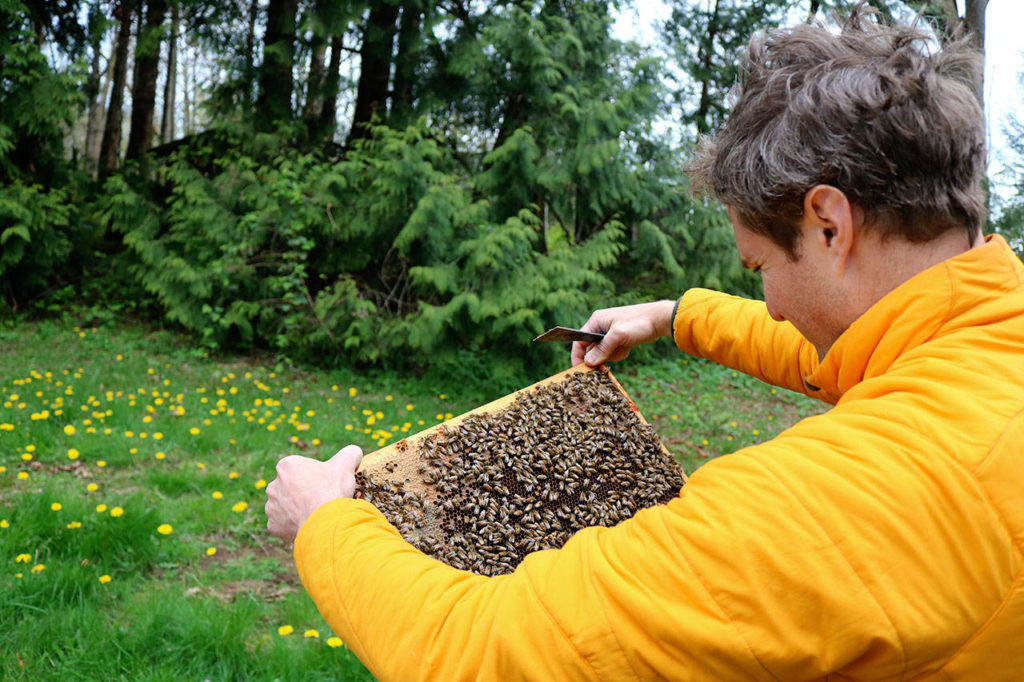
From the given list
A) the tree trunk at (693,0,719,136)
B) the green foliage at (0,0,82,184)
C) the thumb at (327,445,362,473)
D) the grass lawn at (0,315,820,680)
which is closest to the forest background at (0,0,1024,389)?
the green foliage at (0,0,82,184)

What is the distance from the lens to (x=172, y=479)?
462 cm

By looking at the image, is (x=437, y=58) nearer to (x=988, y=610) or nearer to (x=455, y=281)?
(x=455, y=281)

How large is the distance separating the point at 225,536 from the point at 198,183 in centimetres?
549

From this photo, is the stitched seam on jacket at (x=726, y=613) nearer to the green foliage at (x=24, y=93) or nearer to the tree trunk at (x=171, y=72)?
the green foliage at (x=24, y=93)

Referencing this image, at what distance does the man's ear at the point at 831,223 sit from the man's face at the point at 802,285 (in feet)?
0.06

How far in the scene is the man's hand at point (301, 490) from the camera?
1.51 metres

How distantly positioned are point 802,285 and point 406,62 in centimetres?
833

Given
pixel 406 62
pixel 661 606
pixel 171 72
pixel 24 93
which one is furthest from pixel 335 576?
pixel 171 72

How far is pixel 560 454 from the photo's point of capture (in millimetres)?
2217

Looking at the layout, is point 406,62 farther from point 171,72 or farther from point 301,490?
point 171,72

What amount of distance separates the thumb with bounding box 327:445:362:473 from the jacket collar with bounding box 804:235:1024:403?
3.60 ft

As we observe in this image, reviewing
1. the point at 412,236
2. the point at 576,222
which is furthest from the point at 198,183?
the point at 576,222

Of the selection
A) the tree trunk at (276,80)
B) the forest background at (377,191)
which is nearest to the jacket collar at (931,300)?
the forest background at (377,191)

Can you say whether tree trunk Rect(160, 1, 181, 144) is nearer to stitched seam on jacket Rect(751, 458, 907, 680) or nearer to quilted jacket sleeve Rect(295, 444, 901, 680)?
quilted jacket sleeve Rect(295, 444, 901, 680)
